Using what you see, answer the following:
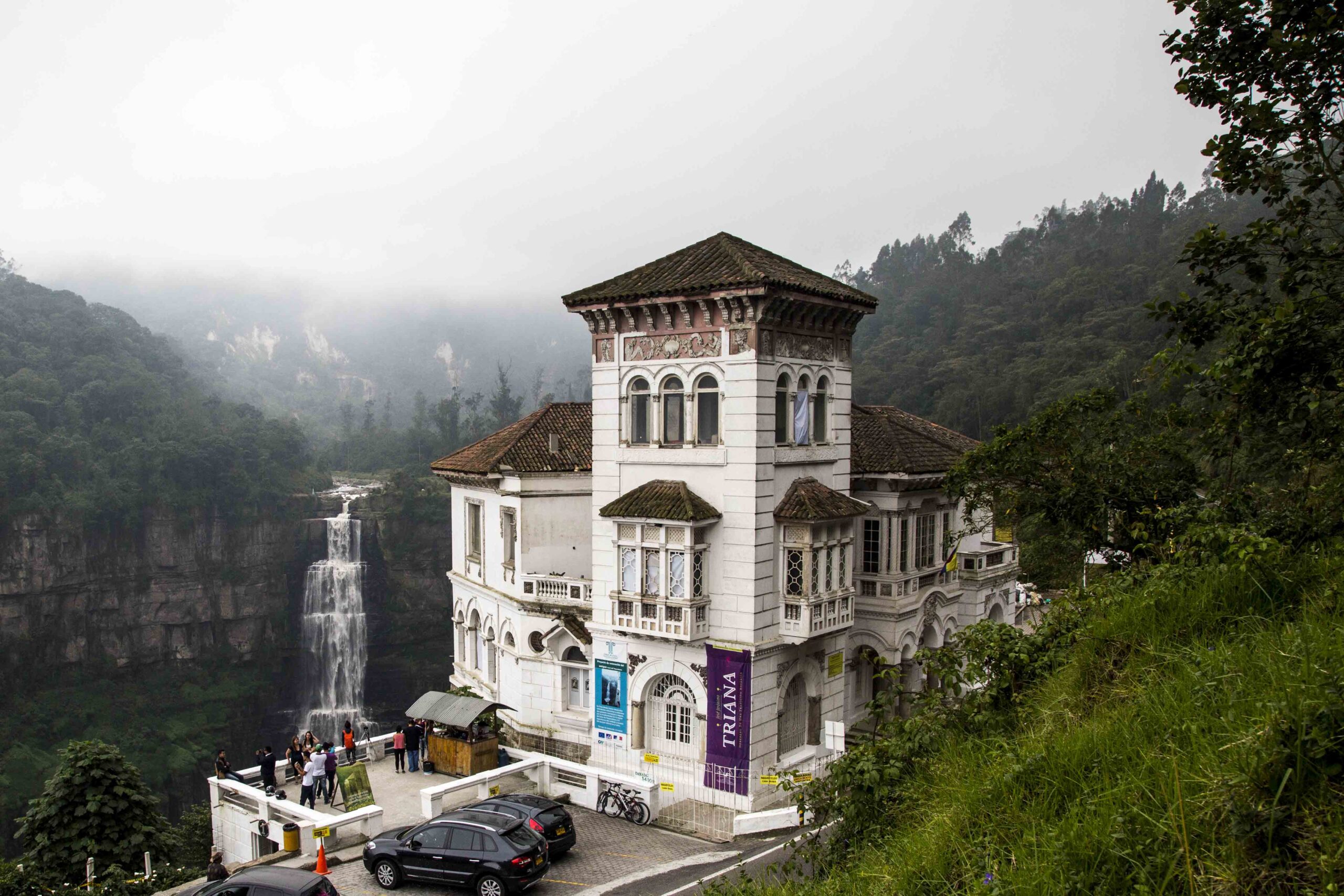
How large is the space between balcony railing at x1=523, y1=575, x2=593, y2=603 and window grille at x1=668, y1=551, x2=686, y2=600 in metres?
5.16

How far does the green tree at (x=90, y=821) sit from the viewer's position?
21.2 m

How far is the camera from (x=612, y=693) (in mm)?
23594

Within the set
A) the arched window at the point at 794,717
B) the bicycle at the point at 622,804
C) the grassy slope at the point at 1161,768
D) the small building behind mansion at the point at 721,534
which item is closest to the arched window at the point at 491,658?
the small building behind mansion at the point at 721,534

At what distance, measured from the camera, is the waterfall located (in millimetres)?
70625

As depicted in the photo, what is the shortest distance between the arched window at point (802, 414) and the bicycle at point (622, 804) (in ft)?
30.4

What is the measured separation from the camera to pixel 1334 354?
29.6 feet

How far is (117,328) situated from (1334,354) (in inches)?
4394

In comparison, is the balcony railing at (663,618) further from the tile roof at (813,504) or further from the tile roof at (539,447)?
the tile roof at (539,447)

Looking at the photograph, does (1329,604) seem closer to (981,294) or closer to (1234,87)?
(1234,87)

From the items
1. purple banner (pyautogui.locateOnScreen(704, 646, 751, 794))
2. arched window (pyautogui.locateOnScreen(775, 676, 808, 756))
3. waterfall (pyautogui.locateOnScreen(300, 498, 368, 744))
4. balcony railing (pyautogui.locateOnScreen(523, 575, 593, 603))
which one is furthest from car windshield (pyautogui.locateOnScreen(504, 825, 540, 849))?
waterfall (pyautogui.locateOnScreen(300, 498, 368, 744))

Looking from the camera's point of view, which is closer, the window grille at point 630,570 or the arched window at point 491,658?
the window grille at point 630,570

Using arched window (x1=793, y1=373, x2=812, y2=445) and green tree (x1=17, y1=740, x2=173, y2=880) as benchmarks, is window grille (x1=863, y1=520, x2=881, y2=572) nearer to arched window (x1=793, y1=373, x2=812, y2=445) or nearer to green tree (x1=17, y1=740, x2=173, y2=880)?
arched window (x1=793, y1=373, x2=812, y2=445)

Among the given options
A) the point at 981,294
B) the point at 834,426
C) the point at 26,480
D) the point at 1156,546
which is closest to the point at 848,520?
the point at 834,426

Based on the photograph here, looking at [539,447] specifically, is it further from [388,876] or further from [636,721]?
[388,876]
